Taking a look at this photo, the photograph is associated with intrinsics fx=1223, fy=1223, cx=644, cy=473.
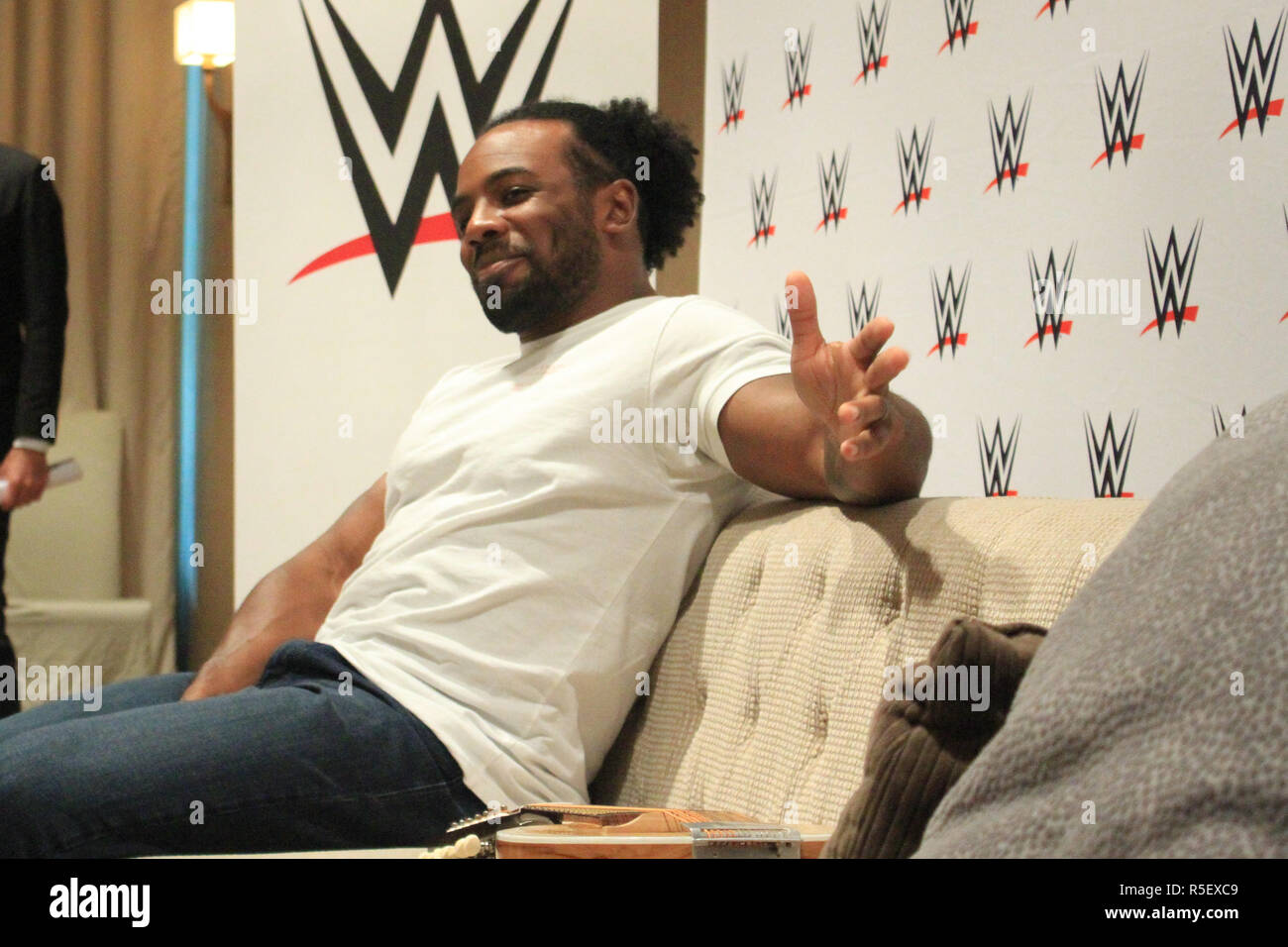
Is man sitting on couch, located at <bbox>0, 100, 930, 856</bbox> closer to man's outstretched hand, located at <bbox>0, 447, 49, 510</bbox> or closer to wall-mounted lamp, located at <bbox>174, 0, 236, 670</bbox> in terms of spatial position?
man's outstretched hand, located at <bbox>0, 447, 49, 510</bbox>

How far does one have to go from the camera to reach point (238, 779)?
1.14 metres

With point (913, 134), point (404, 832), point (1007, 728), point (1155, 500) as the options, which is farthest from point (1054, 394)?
point (1007, 728)

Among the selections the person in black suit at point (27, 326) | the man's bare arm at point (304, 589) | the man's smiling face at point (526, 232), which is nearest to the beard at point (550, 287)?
the man's smiling face at point (526, 232)

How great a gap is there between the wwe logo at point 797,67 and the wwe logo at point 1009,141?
56 centimetres

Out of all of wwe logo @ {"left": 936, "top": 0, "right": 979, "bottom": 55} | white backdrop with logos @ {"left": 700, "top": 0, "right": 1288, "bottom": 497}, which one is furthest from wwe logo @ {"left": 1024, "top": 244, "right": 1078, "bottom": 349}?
wwe logo @ {"left": 936, "top": 0, "right": 979, "bottom": 55}

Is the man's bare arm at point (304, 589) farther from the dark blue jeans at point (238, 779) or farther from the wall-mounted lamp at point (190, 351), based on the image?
the wall-mounted lamp at point (190, 351)

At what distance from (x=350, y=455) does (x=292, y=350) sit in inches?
10.0

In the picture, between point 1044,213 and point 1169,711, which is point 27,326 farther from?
point 1169,711

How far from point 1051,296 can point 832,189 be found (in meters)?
0.63

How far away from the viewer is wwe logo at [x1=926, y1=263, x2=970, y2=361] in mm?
1869

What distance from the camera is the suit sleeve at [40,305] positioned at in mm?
2551

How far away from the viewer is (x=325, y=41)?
255 cm

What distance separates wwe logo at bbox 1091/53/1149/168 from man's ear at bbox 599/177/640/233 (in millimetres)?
612
